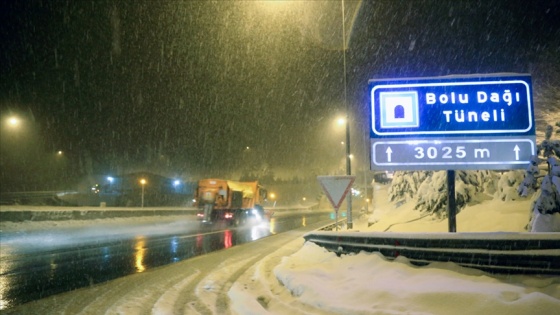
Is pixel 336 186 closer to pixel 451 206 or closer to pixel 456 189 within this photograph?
pixel 451 206

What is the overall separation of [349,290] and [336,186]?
6866 mm

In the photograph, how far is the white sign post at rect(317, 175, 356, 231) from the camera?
14.0 meters

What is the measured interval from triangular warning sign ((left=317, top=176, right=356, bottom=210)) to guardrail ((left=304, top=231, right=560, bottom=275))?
4.57m

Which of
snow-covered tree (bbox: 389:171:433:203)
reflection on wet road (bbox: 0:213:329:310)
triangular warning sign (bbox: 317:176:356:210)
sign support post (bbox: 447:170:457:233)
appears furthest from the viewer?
snow-covered tree (bbox: 389:171:433:203)

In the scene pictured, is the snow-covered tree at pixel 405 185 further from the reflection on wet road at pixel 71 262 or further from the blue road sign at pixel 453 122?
the reflection on wet road at pixel 71 262

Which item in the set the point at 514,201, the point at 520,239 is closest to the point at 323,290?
the point at 520,239

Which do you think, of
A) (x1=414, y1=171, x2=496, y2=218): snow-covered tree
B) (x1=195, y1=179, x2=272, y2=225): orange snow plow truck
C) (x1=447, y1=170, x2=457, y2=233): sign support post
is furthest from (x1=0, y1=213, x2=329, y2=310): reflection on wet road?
(x1=195, y1=179, x2=272, y2=225): orange snow plow truck

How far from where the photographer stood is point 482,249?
7391 millimetres

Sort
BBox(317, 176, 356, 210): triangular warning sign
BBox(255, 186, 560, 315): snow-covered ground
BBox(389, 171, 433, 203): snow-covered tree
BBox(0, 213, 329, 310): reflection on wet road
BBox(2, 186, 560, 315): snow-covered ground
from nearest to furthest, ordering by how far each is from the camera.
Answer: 1. BBox(255, 186, 560, 315): snow-covered ground
2. BBox(2, 186, 560, 315): snow-covered ground
3. BBox(0, 213, 329, 310): reflection on wet road
4. BBox(317, 176, 356, 210): triangular warning sign
5. BBox(389, 171, 433, 203): snow-covered tree

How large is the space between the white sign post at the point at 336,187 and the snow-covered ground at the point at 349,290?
2272mm

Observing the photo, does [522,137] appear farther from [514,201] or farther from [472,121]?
[514,201]

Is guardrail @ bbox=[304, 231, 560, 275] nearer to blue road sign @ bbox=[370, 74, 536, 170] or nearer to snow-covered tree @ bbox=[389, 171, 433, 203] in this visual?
blue road sign @ bbox=[370, 74, 536, 170]

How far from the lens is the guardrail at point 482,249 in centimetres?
673

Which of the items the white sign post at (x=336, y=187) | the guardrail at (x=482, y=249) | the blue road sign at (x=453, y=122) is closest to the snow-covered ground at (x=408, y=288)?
the guardrail at (x=482, y=249)
